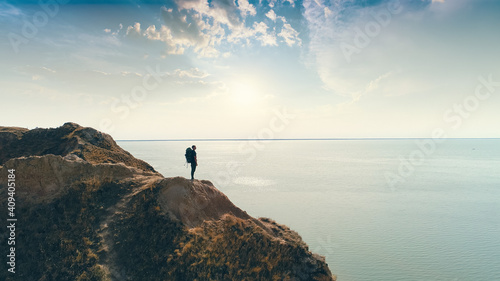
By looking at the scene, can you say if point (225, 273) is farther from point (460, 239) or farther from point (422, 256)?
point (460, 239)

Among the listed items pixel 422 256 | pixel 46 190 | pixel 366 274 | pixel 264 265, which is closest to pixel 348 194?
pixel 422 256

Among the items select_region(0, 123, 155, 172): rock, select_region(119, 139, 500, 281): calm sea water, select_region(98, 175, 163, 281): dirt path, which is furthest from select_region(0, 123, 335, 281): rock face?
select_region(119, 139, 500, 281): calm sea water

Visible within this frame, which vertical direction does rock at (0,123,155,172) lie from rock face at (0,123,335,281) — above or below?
above

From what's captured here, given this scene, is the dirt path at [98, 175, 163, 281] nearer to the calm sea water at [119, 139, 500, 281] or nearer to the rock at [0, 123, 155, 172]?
the rock at [0, 123, 155, 172]

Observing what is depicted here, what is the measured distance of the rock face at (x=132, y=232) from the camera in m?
19.1

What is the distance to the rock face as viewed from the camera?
19.1 m

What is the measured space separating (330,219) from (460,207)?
3927 centimetres

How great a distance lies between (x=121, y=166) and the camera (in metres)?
26.5

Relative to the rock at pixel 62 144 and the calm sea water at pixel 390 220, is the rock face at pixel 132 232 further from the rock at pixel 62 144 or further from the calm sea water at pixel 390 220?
the calm sea water at pixel 390 220

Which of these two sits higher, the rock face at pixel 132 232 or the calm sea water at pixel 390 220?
the rock face at pixel 132 232

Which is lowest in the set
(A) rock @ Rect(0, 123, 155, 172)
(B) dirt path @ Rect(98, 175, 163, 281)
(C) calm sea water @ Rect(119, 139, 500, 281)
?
(C) calm sea water @ Rect(119, 139, 500, 281)

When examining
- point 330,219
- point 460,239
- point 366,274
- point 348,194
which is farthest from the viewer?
point 348,194

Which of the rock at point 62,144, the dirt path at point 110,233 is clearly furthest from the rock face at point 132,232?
the rock at point 62,144

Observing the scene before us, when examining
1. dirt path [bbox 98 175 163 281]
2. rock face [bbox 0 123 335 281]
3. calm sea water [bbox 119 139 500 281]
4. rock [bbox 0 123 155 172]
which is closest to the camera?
dirt path [bbox 98 175 163 281]
